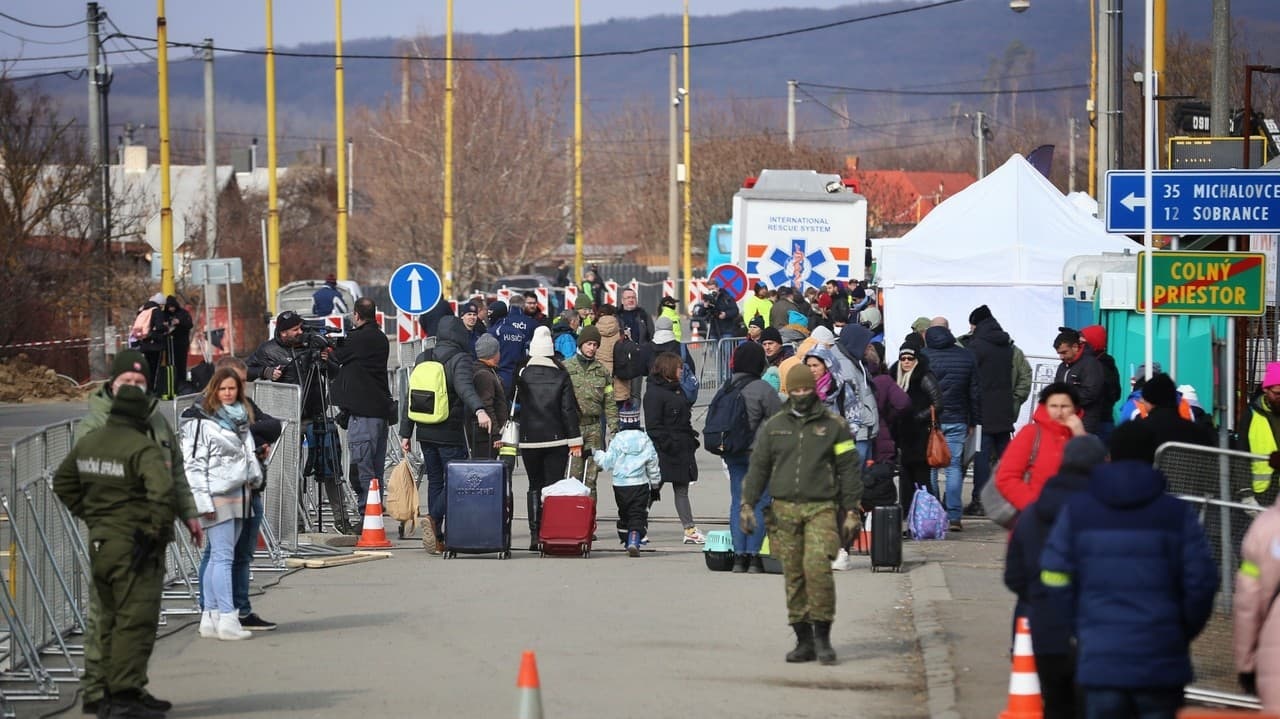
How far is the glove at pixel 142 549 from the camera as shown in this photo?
28.7 ft

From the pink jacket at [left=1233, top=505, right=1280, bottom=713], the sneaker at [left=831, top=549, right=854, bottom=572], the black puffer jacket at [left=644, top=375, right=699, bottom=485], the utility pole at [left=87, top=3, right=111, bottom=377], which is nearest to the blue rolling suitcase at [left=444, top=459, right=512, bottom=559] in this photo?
the black puffer jacket at [left=644, top=375, right=699, bottom=485]

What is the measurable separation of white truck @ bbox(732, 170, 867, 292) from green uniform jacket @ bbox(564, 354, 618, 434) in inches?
873

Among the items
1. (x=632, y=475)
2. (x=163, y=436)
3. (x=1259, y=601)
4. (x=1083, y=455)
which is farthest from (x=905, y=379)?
(x=1259, y=601)

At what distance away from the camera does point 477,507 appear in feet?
48.0

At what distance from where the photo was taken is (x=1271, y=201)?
12.8 metres

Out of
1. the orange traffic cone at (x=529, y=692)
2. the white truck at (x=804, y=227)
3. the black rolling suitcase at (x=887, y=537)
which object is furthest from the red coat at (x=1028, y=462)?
the white truck at (x=804, y=227)

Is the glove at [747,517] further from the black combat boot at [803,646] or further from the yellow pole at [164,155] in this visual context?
the yellow pole at [164,155]

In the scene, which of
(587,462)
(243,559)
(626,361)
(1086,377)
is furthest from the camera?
(626,361)

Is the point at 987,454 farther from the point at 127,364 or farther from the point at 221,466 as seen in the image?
the point at 127,364

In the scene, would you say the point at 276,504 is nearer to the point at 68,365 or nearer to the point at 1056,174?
the point at 68,365

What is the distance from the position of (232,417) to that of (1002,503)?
448 cm

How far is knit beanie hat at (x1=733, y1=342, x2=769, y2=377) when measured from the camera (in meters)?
14.0

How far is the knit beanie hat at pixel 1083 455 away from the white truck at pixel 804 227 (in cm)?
2995

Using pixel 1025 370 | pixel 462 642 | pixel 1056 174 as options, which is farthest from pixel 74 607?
pixel 1056 174
